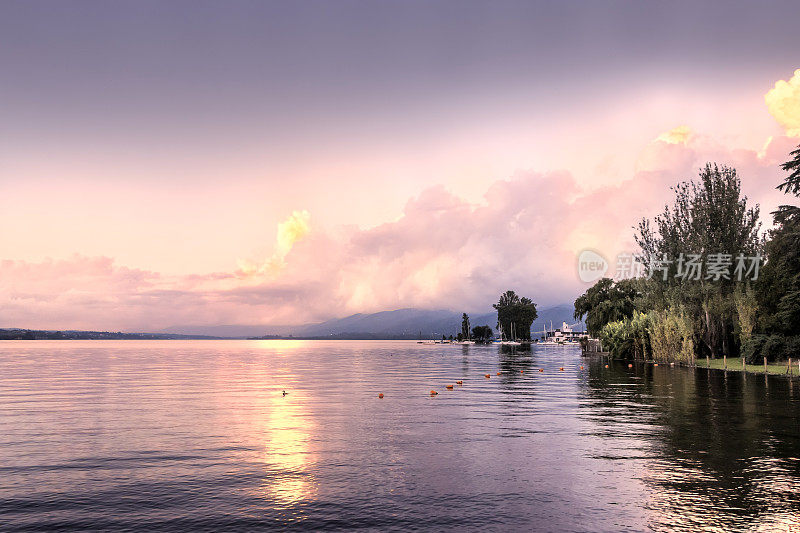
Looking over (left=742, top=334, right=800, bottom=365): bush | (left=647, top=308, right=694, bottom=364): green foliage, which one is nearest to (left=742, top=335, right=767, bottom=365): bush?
(left=742, top=334, right=800, bottom=365): bush

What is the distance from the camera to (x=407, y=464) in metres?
23.8

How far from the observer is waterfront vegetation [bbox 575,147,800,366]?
227ft

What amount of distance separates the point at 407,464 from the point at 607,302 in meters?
132

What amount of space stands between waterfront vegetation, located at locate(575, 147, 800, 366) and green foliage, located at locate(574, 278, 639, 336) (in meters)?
20.7

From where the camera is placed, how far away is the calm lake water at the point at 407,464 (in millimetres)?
17062

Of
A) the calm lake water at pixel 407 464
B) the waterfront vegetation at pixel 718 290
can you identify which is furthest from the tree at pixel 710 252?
the calm lake water at pixel 407 464

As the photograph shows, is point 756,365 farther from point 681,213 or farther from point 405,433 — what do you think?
point 405,433

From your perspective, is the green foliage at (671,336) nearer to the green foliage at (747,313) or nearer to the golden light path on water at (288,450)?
the green foliage at (747,313)

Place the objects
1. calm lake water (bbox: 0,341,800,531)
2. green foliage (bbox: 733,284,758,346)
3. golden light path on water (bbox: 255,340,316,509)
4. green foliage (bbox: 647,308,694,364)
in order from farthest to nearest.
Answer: green foliage (bbox: 647,308,694,364) < green foliage (bbox: 733,284,758,346) < golden light path on water (bbox: 255,340,316,509) < calm lake water (bbox: 0,341,800,531)

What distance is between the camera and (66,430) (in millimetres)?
33625

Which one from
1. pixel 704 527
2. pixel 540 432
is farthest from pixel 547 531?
pixel 540 432

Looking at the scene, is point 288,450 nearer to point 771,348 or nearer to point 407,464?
point 407,464

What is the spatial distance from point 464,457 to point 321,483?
6.70 m

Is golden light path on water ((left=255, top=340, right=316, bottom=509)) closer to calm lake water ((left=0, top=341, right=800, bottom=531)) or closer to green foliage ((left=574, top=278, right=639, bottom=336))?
calm lake water ((left=0, top=341, right=800, bottom=531))
